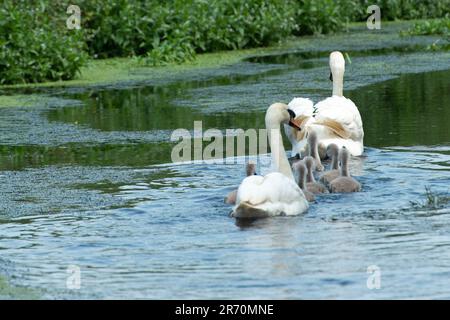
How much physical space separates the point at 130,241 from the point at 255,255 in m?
0.94

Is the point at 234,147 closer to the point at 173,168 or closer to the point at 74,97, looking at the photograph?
the point at 173,168

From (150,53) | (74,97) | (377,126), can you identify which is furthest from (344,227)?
(150,53)

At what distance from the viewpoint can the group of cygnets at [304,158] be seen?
26.7ft

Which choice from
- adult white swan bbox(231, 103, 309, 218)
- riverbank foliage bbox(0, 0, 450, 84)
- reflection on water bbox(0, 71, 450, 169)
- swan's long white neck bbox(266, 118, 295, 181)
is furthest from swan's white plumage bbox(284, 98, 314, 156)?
riverbank foliage bbox(0, 0, 450, 84)

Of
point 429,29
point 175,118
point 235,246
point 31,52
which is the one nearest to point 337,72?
point 175,118

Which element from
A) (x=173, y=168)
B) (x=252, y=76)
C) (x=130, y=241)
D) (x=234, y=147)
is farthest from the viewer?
(x=252, y=76)

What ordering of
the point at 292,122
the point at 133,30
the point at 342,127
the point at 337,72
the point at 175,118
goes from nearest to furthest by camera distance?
the point at 292,122 → the point at 342,127 → the point at 337,72 → the point at 175,118 → the point at 133,30

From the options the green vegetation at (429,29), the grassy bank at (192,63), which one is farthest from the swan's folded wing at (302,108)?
the green vegetation at (429,29)

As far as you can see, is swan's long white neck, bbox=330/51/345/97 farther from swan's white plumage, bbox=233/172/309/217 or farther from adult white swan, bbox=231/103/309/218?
swan's white plumage, bbox=233/172/309/217

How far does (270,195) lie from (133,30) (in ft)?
39.0

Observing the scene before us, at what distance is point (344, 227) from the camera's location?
7.71 metres

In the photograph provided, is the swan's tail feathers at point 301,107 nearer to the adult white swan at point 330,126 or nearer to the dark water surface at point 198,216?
the adult white swan at point 330,126

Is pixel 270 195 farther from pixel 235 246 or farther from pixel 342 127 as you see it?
pixel 342 127

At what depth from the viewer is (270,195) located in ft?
26.6
